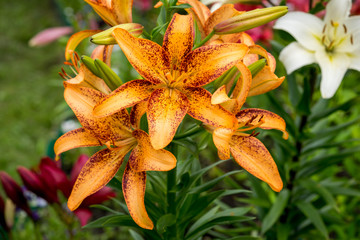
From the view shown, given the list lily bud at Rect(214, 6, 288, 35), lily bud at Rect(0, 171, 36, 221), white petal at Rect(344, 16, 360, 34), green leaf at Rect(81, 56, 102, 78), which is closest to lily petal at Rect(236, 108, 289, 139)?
lily bud at Rect(214, 6, 288, 35)

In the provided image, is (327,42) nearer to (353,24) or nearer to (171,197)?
(353,24)

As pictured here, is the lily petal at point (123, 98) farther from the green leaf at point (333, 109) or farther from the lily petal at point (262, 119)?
the green leaf at point (333, 109)

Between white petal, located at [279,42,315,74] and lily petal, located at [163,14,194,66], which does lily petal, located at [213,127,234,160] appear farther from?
white petal, located at [279,42,315,74]

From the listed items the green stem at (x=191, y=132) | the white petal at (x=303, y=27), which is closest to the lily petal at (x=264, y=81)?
the green stem at (x=191, y=132)

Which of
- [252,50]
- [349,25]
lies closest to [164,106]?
[252,50]

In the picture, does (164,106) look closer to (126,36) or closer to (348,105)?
(126,36)

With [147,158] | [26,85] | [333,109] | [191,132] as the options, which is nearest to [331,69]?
[333,109]
